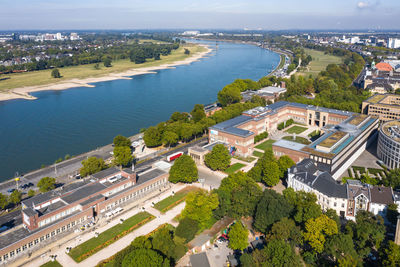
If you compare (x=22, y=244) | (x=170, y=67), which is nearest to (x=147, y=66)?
(x=170, y=67)

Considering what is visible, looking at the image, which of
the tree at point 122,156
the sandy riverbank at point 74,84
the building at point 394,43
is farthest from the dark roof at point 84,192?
the building at point 394,43

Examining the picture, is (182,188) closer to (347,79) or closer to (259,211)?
(259,211)

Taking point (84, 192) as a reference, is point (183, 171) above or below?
below

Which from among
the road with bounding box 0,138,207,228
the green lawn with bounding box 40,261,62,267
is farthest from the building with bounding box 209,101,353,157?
the green lawn with bounding box 40,261,62,267

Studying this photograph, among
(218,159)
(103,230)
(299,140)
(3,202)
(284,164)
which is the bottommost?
(103,230)

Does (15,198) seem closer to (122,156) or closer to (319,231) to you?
(122,156)

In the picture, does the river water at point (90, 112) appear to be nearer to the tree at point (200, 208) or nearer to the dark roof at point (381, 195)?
the tree at point (200, 208)

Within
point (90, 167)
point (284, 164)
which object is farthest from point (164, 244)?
point (284, 164)
